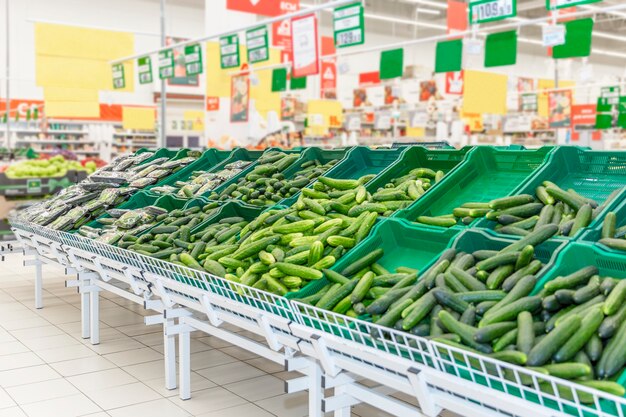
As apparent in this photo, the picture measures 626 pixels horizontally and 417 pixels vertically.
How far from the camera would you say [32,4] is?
2092 cm

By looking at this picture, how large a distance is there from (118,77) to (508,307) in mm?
11261

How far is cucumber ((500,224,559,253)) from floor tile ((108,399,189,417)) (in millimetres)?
2063

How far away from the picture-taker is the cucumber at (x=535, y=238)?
86.7 inches

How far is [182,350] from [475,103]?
9.14 meters

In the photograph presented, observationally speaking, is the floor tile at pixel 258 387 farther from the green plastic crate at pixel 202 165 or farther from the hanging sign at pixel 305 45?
the hanging sign at pixel 305 45

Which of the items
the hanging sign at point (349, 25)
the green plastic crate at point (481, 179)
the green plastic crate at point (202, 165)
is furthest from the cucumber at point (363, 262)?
the hanging sign at point (349, 25)

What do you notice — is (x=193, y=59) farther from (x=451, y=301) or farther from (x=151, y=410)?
(x=451, y=301)

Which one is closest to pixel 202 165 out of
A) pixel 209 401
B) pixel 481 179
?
pixel 209 401

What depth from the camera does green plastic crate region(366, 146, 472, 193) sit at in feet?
11.1

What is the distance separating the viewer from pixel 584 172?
2.90 metres

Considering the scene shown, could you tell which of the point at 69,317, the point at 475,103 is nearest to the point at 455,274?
the point at 69,317

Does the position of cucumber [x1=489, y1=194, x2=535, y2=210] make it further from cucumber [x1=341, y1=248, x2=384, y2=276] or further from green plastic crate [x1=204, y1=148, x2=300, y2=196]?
green plastic crate [x1=204, y1=148, x2=300, y2=196]

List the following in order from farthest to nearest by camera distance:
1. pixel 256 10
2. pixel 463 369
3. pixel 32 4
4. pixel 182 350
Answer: pixel 32 4 → pixel 256 10 → pixel 182 350 → pixel 463 369

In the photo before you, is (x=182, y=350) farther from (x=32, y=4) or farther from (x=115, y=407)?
(x=32, y=4)
